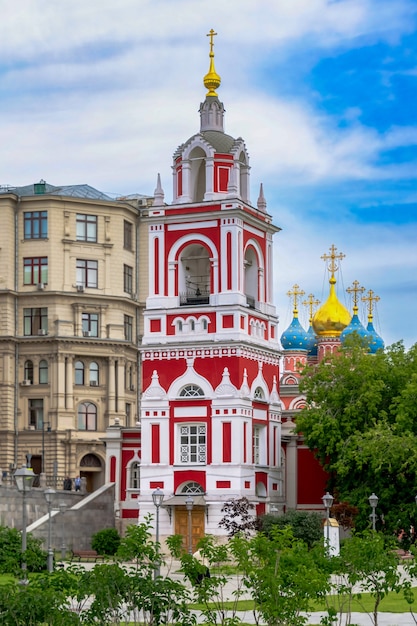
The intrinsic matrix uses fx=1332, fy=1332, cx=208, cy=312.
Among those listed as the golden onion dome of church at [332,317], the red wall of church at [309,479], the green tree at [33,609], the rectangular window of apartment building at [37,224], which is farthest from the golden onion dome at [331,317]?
the green tree at [33,609]

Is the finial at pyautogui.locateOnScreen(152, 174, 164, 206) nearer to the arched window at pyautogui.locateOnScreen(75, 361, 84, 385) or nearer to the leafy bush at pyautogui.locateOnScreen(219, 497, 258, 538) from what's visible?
the leafy bush at pyautogui.locateOnScreen(219, 497, 258, 538)

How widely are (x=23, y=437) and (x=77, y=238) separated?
11699mm

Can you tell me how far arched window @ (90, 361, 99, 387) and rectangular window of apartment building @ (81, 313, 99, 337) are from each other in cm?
170

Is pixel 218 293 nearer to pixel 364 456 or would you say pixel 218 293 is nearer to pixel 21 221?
pixel 364 456

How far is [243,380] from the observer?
180 feet

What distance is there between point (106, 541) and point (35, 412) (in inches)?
862

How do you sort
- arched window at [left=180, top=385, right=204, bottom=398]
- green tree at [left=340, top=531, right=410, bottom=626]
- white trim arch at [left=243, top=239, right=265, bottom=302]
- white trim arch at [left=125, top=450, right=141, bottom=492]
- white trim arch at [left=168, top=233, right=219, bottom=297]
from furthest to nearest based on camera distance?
white trim arch at [left=125, top=450, right=141, bottom=492] < white trim arch at [left=243, top=239, right=265, bottom=302] < white trim arch at [left=168, top=233, right=219, bottom=297] < arched window at [left=180, top=385, right=204, bottom=398] < green tree at [left=340, top=531, right=410, bottom=626]

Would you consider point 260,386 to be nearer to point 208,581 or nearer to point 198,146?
point 198,146

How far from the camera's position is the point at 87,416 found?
75.3m

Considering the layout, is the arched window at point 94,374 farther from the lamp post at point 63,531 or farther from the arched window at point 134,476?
the lamp post at point 63,531

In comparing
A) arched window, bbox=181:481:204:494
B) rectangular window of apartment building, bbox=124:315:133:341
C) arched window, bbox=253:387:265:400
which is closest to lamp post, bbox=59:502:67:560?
arched window, bbox=181:481:204:494

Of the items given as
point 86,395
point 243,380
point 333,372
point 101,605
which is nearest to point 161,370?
point 243,380

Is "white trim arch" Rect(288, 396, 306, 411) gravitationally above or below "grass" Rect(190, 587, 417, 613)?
above

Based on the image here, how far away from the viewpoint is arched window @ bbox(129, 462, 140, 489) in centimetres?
5978
